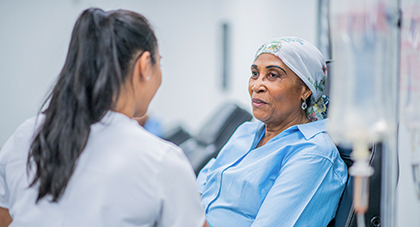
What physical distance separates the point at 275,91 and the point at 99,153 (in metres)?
0.87

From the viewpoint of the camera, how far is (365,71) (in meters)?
0.79

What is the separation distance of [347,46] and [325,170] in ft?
2.06

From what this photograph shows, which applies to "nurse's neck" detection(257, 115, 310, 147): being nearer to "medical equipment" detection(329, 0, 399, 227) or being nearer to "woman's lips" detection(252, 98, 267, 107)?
"woman's lips" detection(252, 98, 267, 107)

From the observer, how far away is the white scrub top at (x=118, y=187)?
0.81 m

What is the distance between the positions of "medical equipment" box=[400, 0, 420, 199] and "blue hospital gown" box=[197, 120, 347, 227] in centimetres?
45

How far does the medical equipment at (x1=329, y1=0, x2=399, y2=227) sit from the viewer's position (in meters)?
0.77

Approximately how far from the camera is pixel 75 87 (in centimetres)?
85

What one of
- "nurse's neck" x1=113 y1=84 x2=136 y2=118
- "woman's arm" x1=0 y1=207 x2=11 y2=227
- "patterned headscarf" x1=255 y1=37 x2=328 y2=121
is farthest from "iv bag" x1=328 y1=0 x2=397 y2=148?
"woman's arm" x1=0 y1=207 x2=11 y2=227

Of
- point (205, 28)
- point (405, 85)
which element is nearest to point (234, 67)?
point (205, 28)

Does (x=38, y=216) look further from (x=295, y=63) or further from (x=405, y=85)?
(x=295, y=63)

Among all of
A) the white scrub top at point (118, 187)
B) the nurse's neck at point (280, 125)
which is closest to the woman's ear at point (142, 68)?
the white scrub top at point (118, 187)

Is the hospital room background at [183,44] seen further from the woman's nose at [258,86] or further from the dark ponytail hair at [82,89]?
the dark ponytail hair at [82,89]

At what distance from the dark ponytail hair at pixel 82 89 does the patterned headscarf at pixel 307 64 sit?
2.48 ft

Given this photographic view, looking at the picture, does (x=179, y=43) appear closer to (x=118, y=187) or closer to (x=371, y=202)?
(x=371, y=202)
